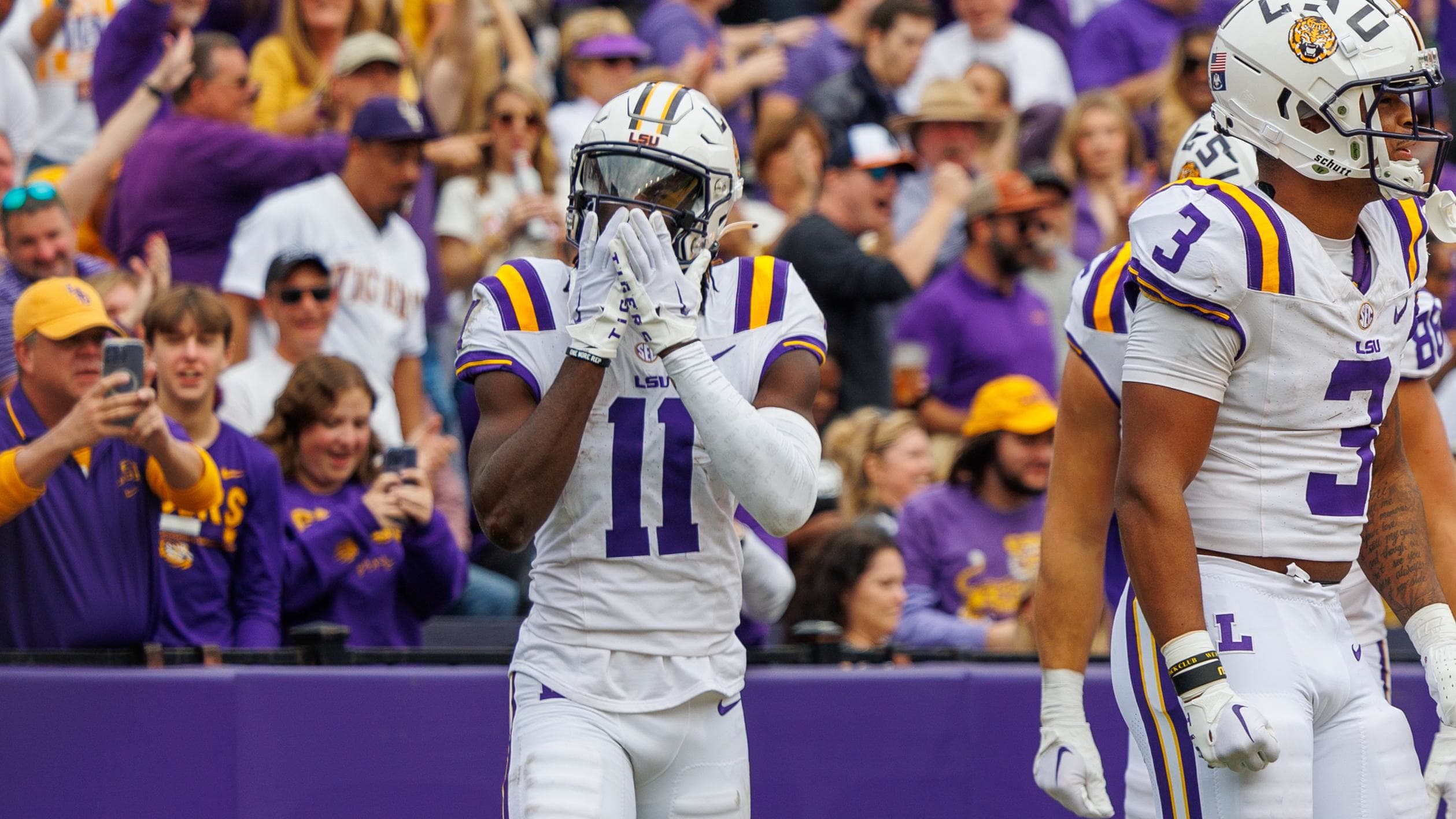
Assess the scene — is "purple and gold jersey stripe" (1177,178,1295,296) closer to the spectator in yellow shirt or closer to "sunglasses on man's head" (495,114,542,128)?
"sunglasses on man's head" (495,114,542,128)

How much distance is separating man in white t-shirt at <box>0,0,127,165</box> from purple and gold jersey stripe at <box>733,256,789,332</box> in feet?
17.2

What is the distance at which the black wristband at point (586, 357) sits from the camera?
11.6 ft

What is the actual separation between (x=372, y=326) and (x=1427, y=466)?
4212 millimetres

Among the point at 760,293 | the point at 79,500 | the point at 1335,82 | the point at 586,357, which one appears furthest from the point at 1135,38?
the point at 586,357

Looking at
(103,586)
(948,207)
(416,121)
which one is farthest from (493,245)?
(103,586)

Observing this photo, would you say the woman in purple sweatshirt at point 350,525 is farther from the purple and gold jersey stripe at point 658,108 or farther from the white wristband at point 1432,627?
the white wristband at point 1432,627

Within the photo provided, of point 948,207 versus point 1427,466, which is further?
point 948,207

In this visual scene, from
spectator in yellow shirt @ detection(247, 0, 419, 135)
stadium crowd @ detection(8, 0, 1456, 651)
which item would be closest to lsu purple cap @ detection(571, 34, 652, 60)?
stadium crowd @ detection(8, 0, 1456, 651)

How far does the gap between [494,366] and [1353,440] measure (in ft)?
5.37

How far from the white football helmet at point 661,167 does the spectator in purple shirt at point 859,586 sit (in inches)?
95.3

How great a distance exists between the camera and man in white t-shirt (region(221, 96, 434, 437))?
280 inches

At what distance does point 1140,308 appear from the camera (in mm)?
3531

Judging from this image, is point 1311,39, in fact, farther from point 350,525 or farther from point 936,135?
point 936,135

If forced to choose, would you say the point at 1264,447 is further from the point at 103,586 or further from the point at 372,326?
the point at 372,326
